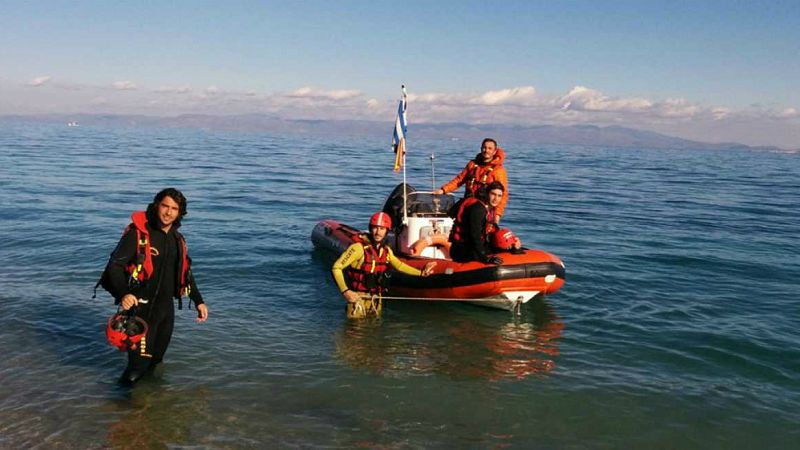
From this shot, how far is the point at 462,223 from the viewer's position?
913 centimetres

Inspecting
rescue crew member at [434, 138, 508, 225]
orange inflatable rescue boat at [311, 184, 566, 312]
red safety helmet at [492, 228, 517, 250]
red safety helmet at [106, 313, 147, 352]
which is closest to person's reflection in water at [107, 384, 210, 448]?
red safety helmet at [106, 313, 147, 352]

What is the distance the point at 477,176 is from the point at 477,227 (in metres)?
1.78

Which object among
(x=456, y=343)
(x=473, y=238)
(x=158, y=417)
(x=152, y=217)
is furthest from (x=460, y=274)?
(x=152, y=217)

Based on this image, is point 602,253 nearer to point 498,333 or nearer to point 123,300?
point 498,333

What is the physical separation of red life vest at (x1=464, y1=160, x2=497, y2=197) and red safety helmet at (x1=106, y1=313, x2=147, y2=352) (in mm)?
6197

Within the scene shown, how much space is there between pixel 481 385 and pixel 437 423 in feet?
3.66

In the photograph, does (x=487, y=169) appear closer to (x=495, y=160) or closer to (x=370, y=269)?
(x=495, y=160)

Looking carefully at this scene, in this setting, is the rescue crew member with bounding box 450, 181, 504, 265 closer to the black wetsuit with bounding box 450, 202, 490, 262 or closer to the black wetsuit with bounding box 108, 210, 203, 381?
the black wetsuit with bounding box 450, 202, 490, 262

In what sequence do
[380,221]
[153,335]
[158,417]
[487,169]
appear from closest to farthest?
[153,335]
[158,417]
[380,221]
[487,169]

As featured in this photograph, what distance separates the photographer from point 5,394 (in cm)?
606

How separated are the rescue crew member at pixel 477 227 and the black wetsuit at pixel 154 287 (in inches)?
172

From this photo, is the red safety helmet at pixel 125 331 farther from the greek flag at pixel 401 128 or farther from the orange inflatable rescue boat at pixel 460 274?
the greek flag at pixel 401 128

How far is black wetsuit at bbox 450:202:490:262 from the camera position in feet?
28.6

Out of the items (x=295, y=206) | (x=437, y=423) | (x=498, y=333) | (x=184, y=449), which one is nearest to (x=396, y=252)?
(x=498, y=333)
